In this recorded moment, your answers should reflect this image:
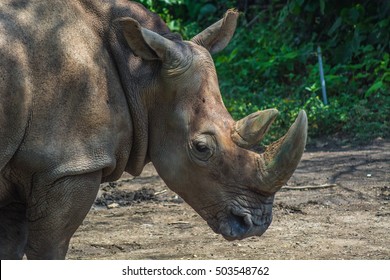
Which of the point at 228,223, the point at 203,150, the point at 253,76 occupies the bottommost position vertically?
the point at 253,76

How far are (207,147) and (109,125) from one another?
56 cm

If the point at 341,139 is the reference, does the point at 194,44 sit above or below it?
above

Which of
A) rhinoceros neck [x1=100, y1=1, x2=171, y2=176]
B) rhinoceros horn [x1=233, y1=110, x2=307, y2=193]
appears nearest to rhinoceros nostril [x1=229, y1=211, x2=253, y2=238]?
rhinoceros horn [x1=233, y1=110, x2=307, y2=193]

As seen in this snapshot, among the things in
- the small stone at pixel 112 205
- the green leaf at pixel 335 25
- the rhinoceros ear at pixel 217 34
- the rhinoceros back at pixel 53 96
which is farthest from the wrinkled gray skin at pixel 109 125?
the green leaf at pixel 335 25

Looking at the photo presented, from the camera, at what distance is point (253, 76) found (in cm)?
1365

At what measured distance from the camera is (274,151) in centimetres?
575

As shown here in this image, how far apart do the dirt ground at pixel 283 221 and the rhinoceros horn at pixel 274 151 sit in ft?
4.62

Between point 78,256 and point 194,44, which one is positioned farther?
point 78,256

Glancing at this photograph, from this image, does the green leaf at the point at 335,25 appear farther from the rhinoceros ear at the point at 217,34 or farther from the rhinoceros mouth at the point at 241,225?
the rhinoceros mouth at the point at 241,225

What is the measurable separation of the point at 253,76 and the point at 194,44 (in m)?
7.57

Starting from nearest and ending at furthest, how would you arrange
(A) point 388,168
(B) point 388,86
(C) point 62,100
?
(C) point 62,100, (A) point 388,168, (B) point 388,86

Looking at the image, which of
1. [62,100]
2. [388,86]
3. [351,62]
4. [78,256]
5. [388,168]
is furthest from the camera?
[351,62]

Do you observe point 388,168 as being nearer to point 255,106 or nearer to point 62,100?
point 255,106

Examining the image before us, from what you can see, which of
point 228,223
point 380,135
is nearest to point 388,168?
point 380,135
